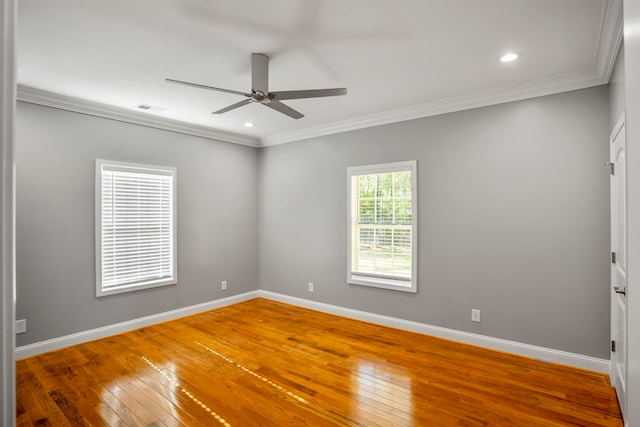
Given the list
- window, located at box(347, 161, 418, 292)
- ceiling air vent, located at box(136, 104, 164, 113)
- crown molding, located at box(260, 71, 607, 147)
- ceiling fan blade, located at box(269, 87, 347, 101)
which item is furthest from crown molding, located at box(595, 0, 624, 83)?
ceiling air vent, located at box(136, 104, 164, 113)

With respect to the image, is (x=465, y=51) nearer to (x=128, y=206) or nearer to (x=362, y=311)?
(x=362, y=311)

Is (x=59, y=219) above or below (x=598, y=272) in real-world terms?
above

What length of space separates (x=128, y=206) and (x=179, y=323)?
1648 mm

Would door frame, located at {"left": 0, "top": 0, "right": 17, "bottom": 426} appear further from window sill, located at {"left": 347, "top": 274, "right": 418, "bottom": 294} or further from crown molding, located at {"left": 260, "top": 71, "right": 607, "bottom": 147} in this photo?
window sill, located at {"left": 347, "top": 274, "right": 418, "bottom": 294}

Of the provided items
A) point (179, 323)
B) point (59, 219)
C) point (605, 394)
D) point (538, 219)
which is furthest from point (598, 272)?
point (59, 219)

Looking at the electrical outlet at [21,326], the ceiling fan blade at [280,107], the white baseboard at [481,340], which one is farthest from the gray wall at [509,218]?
the electrical outlet at [21,326]

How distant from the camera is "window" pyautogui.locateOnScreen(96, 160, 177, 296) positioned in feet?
13.3

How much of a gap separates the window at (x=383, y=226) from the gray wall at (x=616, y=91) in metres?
1.84

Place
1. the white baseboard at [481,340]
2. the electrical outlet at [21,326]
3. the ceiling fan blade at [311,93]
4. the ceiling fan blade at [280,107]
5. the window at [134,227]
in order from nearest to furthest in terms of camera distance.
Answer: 1. the ceiling fan blade at [311,93]
2. the ceiling fan blade at [280,107]
3. the white baseboard at [481,340]
4. the electrical outlet at [21,326]
5. the window at [134,227]

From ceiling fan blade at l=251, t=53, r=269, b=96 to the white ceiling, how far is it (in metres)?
0.08

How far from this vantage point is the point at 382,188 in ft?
14.8

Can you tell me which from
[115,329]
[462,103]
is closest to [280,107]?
[462,103]

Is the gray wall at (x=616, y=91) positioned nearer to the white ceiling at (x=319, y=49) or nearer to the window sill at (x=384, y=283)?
the white ceiling at (x=319, y=49)

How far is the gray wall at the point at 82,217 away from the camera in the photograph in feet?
11.5
